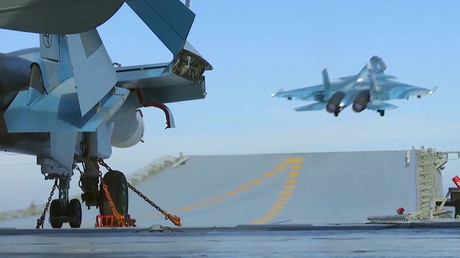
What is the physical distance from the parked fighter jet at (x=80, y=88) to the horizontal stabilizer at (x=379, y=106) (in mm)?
32753

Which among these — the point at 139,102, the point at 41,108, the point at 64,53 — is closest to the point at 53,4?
the point at 41,108

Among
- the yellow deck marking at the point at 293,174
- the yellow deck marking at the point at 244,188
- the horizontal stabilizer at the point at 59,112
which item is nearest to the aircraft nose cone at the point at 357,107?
the yellow deck marking at the point at 293,174

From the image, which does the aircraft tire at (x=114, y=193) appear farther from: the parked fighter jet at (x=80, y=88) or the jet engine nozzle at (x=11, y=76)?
the jet engine nozzle at (x=11, y=76)

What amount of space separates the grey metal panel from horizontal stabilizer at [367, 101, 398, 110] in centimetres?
354

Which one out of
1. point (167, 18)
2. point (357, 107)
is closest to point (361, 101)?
point (357, 107)

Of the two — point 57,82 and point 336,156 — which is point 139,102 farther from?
point 336,156

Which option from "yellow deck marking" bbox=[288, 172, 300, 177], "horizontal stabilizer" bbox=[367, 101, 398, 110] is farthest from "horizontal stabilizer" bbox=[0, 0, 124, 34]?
"yellow deck marking" bbox=[288, 172, 300, 177]

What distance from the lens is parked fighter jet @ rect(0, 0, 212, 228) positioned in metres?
5.07

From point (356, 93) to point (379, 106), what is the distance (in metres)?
1.97

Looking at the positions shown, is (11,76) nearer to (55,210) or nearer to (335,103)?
(55,210)

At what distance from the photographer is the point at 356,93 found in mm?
52438

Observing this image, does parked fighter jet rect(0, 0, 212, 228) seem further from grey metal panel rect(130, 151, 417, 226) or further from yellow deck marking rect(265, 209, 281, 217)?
yellow deck marking rect(265, 209, 281, 217)

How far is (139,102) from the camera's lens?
18.8 meters

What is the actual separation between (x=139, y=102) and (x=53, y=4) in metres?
13.9
